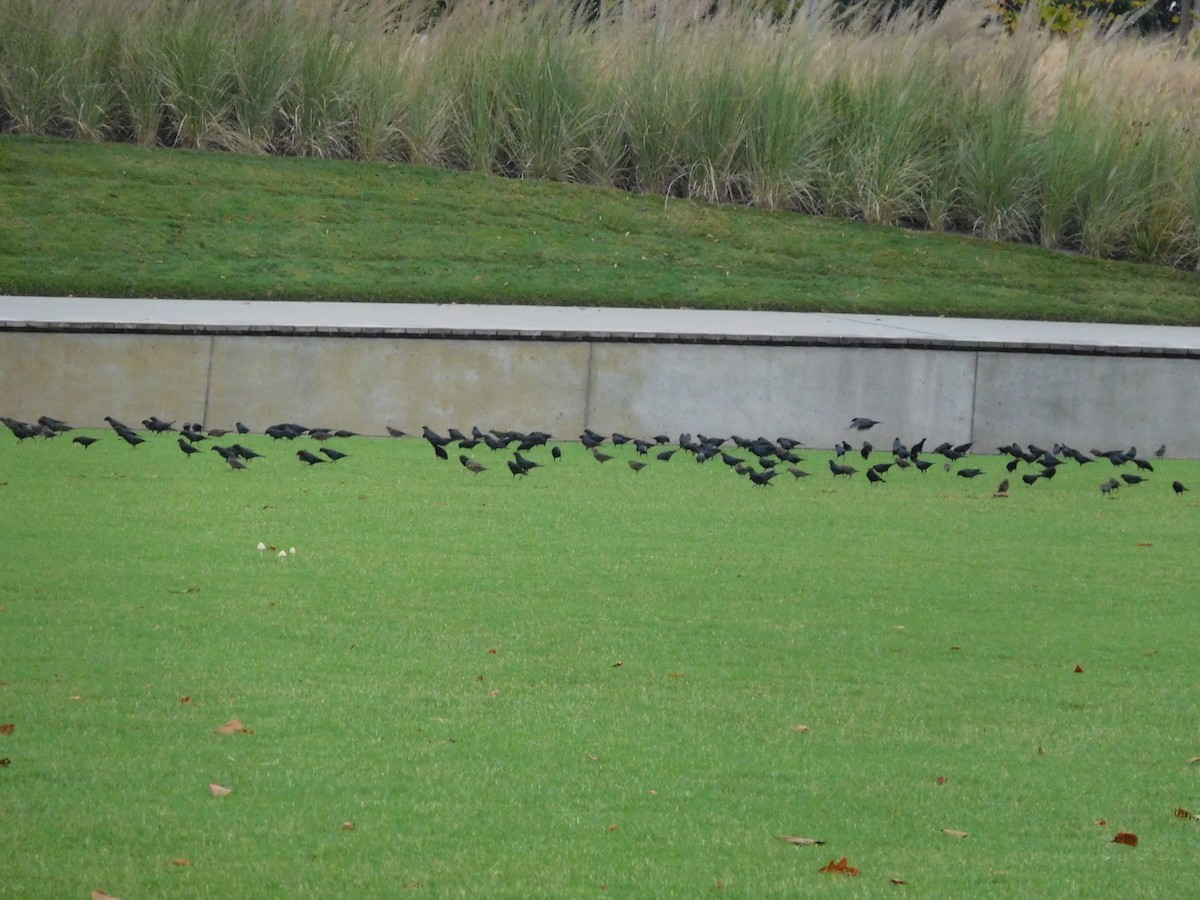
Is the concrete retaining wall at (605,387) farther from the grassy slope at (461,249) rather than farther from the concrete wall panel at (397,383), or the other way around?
the grassy slope at (461,249)

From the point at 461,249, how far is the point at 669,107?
106 inches

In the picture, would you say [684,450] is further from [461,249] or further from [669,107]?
[669,107]

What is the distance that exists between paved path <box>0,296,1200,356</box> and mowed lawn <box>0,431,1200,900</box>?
78.0 inches

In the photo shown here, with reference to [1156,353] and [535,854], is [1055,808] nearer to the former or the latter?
[535,854]

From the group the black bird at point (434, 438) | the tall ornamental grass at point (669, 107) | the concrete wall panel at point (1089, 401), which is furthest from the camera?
the tall ornamental grass at point (669, 107)

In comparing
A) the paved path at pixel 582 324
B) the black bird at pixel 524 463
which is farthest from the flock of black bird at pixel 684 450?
the paved path at pixel 582 324

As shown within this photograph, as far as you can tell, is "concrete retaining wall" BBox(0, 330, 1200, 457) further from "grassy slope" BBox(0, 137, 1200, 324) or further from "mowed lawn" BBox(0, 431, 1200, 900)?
"grassy slope" BBox(0, 137, 1200, 324)

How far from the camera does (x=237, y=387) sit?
958cm

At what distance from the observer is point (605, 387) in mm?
9836

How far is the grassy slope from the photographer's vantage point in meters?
12.4

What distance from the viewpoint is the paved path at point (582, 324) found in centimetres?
957

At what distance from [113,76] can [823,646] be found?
11633 millimetres

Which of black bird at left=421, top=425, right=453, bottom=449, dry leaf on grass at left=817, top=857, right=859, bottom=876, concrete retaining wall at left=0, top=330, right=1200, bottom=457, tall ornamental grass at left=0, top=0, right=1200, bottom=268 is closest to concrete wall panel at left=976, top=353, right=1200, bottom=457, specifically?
concrete retaining wall at left=0, top=330, right=1200, bottom=457

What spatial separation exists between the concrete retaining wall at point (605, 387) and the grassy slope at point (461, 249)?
241 cm
